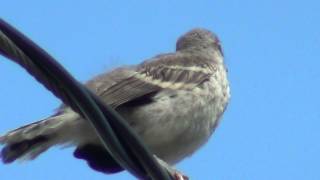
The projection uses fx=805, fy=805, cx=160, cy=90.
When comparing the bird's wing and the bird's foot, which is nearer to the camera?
the bird's foot

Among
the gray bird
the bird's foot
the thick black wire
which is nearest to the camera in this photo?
the thick black wire

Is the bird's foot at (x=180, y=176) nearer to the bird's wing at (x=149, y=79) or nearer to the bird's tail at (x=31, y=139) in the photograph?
the bird's tail at (x=31, y=139)

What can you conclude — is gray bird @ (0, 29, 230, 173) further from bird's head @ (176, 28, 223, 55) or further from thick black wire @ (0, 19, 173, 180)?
thick black wire @ (0, 19, 173, 180)

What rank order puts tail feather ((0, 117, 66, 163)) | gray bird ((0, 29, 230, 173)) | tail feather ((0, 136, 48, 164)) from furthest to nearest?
gray bird ((0, 29, 230, 173))
tail feather ((0, 117, 66, 163))
tail feather ((0, 136, 48, 164))

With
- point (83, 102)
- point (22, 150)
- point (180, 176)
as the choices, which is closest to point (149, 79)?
point (22, 150)

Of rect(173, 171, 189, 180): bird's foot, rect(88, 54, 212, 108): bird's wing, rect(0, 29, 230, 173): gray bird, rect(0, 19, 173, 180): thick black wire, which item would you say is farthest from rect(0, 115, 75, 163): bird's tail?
rect(0, 19, 173, 180): thick black wire

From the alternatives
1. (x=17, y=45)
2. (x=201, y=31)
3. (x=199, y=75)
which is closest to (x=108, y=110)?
(x=17, y=45)

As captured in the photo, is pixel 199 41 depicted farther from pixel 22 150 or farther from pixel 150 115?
pixel 22 150

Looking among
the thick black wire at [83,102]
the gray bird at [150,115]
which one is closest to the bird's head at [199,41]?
the gray bird at [150,115]
